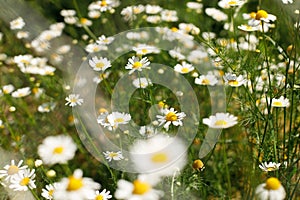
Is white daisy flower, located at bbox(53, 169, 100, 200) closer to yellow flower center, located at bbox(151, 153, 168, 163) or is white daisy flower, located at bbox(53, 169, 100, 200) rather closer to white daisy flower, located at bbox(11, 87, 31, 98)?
yellow flower center, located at bbox(151, 153, 168, 163)

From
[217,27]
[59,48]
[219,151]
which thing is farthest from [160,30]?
[219,151]

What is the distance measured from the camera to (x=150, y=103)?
1.69m

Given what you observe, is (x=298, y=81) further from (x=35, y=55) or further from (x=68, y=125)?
(x=35, y=55)

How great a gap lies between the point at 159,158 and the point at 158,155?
12 millimetres

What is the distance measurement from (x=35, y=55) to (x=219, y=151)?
1.17 meters

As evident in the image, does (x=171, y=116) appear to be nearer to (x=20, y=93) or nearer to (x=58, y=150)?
(x=58, y=150)

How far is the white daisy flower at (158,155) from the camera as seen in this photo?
139cm

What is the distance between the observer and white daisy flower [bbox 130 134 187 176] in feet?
4.55

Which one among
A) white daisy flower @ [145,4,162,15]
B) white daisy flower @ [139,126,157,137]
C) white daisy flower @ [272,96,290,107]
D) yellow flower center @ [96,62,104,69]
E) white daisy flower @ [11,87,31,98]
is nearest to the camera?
white daisy flower @ [272,96,290,107]

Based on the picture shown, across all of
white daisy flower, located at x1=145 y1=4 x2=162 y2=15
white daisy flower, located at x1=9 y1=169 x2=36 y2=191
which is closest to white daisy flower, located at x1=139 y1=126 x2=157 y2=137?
white daisy flower, located at x1=9 y1=169 x2=36 y2=191

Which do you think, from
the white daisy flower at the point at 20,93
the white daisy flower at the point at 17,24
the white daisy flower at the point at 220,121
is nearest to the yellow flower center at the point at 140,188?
the white daisy flower at the point at 220,121

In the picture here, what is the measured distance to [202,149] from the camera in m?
1.76

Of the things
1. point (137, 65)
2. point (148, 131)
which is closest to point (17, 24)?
point (137, 65)

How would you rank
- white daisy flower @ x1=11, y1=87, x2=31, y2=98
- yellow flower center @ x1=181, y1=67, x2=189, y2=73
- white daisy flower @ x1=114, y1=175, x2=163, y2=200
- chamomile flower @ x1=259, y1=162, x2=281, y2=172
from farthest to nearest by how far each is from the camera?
white daisy flower @ x1=11, y1=87, x2=31, y2=98 < yellow flower center @ x1=181, y1=67, x2=189, y2=73 < chamomile flower @ x1=259, y1=162, x2=281, y2=172 < white daisy flower @ x1=114, y1=175, x2=163, y2=200
